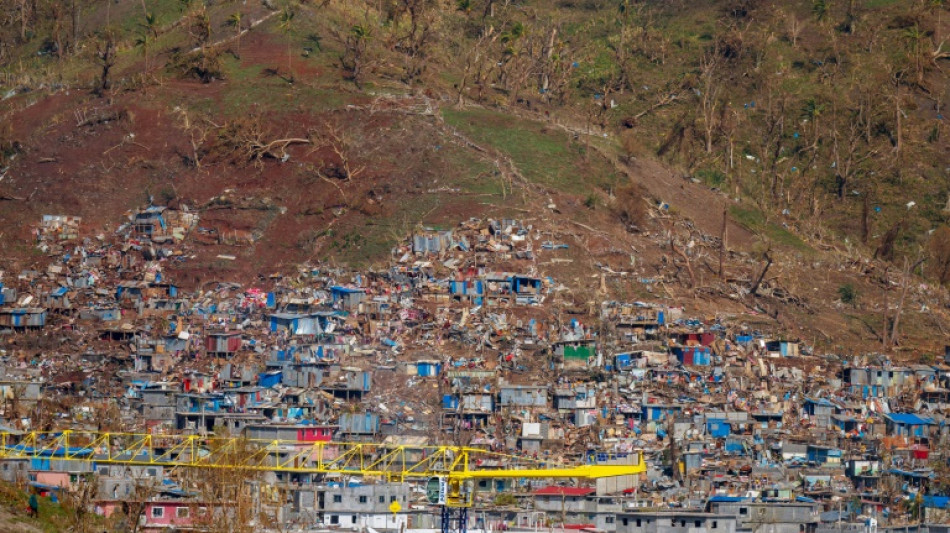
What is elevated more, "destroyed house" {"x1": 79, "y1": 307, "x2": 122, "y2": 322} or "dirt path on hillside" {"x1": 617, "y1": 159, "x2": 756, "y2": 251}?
"dirt path on hillside" {"x1": 617, "y1": 159, "x2": 756, "y2": 251}

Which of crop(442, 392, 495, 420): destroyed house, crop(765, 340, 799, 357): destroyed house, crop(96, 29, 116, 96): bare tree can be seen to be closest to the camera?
crop(442, 392, 495, 420): destroyed house

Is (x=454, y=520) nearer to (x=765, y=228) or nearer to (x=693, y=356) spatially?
(x=693, y=356)

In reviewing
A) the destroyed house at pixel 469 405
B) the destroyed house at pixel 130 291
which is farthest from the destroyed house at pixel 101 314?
the destroyed house at pixel 469 405

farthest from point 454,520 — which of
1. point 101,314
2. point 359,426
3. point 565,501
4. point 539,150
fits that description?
point 539,150

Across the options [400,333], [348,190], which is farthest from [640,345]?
[348,190]

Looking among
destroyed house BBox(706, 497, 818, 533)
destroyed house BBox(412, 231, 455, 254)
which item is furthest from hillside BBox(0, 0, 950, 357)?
destroyed house BBox(706, 497, 818, 533)

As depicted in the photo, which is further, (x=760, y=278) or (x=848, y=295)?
(x=848, y=295)

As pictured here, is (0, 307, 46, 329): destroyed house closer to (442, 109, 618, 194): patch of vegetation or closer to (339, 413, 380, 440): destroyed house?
(339, 413, 380, 440): destroyed house

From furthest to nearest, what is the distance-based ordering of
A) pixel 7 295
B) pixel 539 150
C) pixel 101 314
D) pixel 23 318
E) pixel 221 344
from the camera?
pixel 539 150 → pixel 7 295 → pixel 101 314 → pixel 23 318 → pixel 221 344
